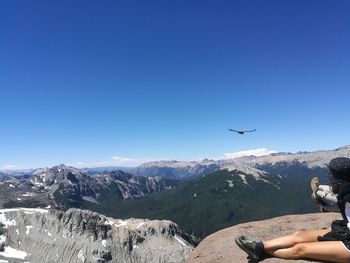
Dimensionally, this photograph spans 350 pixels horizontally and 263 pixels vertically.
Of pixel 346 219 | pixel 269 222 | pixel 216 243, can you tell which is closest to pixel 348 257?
pixel 346 219

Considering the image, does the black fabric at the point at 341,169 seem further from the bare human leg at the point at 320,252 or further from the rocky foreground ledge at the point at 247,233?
the rocky foreground ledge at the point at 247,233

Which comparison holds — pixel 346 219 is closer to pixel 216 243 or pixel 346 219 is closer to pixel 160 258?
pixel 216 243

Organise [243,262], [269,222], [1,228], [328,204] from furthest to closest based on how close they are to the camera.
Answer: [1,228] < [269,222] < [243,262] < [328,204]

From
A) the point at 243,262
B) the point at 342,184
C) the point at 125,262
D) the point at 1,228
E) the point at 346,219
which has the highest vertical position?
the point at 342,184

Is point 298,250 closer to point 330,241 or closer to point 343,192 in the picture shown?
point 330,241

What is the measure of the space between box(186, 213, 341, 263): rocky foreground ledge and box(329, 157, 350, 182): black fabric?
21.2 ft

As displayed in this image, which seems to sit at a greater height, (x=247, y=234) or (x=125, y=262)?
(x=247, y=234)

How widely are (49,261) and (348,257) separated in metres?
193

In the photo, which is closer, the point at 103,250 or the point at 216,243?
the point at 216,243

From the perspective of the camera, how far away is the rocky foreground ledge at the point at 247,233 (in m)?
17.0

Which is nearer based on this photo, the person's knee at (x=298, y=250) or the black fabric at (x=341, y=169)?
the black fabric at (x=341, y=169)

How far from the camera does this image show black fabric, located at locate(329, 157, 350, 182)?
10.6 m

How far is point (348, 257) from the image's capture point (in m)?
10.6

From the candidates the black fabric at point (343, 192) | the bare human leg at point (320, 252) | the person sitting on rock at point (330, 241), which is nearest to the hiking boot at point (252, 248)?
the person sitting on rock at point (330, 241)
